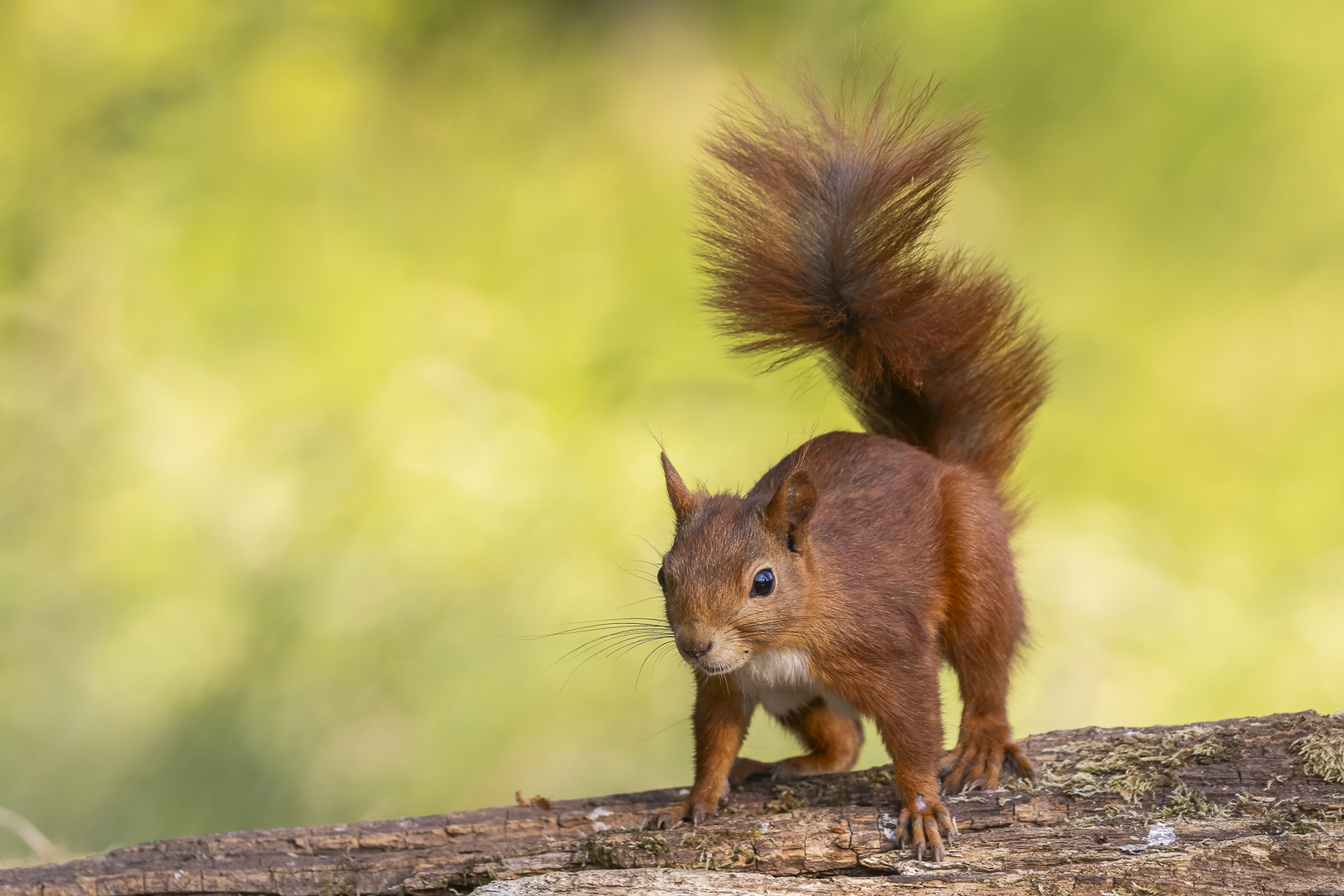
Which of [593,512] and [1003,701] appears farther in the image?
[593,512]

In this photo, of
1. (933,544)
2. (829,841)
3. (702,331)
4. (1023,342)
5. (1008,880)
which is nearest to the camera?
(1008,880)

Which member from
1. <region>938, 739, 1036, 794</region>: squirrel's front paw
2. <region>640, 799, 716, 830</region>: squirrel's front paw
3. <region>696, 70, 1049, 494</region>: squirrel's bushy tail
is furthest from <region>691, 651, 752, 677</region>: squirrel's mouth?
<region>696, 70, 1049, 494</region>: squirrel's bushy tail

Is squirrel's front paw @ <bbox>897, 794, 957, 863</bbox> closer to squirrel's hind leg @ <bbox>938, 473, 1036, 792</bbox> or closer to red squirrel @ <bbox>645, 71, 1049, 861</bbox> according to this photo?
red squirrel @ <bbox>645, 71, 1049, 861</bbox>

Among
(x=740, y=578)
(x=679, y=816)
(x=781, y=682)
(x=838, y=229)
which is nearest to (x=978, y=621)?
(x=781, y=682)

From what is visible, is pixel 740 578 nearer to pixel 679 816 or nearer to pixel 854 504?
pixel 854 504

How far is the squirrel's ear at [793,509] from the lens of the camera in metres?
1.82

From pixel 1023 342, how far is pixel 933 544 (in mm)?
547

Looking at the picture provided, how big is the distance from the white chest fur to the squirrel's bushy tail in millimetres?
591

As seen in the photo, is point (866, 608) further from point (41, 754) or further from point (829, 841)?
point (41, 754)

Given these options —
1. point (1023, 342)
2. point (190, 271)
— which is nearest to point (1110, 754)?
point (1023, 342)

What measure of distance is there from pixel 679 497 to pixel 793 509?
22cm

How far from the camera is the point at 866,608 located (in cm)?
186

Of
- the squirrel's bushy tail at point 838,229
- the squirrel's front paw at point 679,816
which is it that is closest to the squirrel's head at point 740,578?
the squirrel's front paw at point 679,816

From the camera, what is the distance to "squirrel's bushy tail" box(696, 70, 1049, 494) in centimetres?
201
